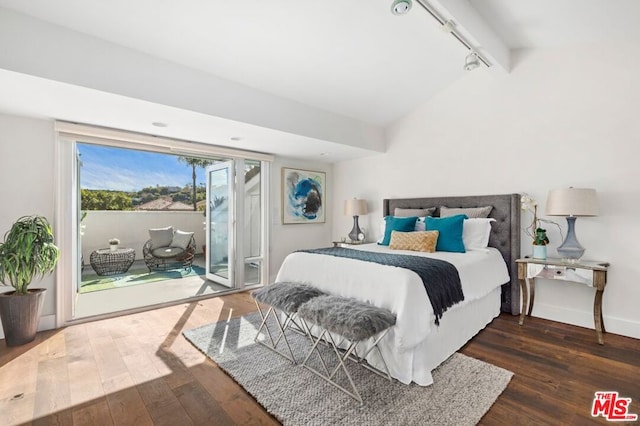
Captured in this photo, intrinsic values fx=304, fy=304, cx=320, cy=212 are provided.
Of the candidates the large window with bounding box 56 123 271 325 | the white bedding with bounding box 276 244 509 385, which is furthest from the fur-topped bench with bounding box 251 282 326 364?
the large window with bounding box 56 123 271 325

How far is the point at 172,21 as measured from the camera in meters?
2.23

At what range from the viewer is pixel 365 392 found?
1939 millimetres

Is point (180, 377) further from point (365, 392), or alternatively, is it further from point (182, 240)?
point (182, 240)

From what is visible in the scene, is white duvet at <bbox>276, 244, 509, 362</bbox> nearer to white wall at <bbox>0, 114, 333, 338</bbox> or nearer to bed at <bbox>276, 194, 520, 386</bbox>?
bed at <bbox>276, 194, 520, 386</bbox>

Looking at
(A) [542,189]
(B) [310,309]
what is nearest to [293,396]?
(B) [310,309]

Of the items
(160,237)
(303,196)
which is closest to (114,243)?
(160,237)

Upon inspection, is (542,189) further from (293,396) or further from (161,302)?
(161,302)

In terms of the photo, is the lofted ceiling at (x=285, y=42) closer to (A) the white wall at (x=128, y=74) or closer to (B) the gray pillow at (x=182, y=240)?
(A) the white wall at (x=128, y=74)

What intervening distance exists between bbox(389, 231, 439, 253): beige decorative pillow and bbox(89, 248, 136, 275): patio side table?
4856mm

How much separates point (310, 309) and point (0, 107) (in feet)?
10.3

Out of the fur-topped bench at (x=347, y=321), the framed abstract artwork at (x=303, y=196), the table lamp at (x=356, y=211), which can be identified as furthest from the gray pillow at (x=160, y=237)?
the fur-topped bench at (x=347, y=321)

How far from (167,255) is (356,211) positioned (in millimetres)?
3798

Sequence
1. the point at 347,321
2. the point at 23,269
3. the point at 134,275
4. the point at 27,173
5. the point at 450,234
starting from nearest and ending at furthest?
the point at 347,321
the point at 23,269
the point at 27,173
the point at 450,234
the point at 134,275

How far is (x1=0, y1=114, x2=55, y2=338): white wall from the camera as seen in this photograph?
280 centimetres
